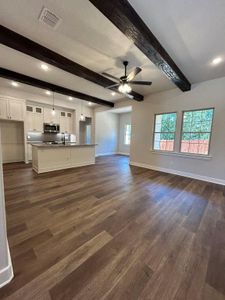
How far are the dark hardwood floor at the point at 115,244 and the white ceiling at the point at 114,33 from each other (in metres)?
2.98

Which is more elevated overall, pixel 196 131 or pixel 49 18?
pixel 49 18

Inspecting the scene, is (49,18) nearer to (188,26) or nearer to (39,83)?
(188,26)

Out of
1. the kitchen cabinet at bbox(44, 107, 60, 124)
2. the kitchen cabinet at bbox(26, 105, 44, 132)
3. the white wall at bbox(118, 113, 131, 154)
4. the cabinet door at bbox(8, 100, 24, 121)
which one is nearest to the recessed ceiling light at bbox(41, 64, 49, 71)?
the cabinet door at bbox(8, 100, 24, 121)

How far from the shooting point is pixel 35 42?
253cm

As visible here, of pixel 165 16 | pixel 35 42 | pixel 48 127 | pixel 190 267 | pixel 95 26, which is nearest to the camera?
pixel 190 267

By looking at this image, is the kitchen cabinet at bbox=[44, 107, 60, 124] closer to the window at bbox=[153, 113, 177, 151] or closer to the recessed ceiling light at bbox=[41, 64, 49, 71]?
the recessed ceiling light at bbox=[41, 64, 49, 71]

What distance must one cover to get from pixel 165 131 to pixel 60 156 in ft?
13.2

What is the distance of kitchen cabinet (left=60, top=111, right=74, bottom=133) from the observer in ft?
22.6

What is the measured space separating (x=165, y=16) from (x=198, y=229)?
3116mm

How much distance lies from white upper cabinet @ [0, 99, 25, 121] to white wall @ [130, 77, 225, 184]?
15.3 feet

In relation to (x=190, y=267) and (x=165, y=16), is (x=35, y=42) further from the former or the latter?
(x=190, y=267)

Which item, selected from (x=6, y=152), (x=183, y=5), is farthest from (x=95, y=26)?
(x=6, y=152)

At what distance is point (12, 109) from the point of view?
5.24 metres

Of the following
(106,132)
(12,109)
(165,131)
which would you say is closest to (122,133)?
(106,132)
